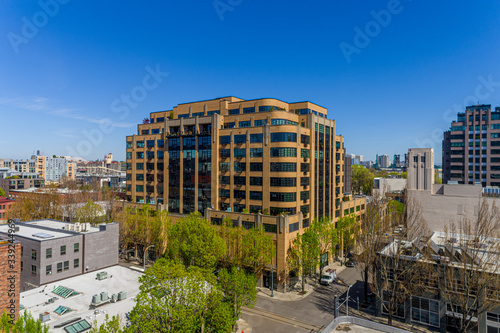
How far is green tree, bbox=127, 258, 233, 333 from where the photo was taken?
24.8 metres

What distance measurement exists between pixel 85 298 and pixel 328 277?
1628 inches

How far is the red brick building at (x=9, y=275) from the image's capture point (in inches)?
990

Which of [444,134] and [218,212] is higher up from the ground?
[444,134]

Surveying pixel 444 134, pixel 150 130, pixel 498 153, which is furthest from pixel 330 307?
pixel 444 134

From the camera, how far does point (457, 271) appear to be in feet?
125

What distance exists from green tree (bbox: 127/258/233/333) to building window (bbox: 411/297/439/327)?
26881 millimetres

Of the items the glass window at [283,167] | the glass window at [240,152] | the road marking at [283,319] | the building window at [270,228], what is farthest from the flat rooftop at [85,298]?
the glass window at [240,152]

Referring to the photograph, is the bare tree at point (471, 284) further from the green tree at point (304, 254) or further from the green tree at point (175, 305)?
the green tree at point (175, 305)

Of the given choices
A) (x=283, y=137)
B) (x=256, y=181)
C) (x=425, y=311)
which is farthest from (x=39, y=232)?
(x=425, y=311)

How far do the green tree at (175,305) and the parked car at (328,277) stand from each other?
30.9 m

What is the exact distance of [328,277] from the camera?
5744 cm

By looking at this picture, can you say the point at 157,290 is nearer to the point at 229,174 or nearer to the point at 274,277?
the point at 274,277

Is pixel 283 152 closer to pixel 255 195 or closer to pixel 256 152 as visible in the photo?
pixel 256 152

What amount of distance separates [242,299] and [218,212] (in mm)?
27302
